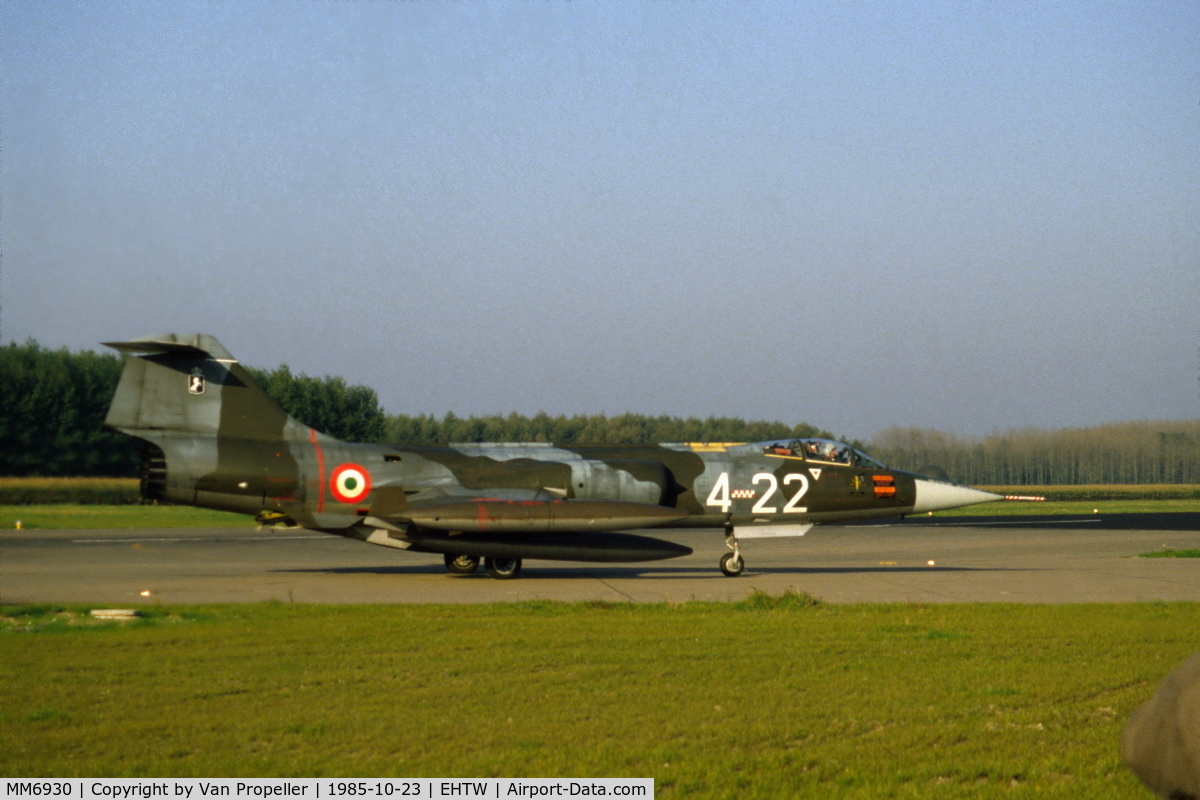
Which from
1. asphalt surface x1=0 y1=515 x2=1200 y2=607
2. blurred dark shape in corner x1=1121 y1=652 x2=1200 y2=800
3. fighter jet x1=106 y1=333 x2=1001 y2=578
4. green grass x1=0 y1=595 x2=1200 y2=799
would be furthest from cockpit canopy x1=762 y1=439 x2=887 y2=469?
blurred dark shape in corner x1=1121 y1=652 x2=1200 y2=800

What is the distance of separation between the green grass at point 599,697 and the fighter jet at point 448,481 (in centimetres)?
484

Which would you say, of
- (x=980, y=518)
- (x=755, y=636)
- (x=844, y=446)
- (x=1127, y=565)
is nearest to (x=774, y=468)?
(x=844, y=446)

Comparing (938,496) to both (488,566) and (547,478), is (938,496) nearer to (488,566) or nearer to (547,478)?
(547,478)

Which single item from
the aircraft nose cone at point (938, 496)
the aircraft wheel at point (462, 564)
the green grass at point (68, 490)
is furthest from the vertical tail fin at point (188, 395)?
the aircraft nose cone at point (938, 496)

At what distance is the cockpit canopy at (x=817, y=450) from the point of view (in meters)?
21.7

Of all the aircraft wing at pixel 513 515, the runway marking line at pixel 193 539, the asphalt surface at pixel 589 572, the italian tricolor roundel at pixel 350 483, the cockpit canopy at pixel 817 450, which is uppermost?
the cockpit canopy at pixel 817 450

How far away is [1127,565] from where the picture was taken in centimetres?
2294

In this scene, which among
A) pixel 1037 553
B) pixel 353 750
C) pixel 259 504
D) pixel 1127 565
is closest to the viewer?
pixel 353 750

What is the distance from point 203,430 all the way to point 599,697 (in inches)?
482

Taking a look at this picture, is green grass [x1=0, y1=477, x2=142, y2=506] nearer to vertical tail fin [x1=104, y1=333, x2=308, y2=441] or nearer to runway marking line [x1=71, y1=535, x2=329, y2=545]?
runway marking line [x1=71, y1=535, x2=329, y2=545]

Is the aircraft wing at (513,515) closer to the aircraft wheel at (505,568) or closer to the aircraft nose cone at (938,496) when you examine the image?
the aircraft wheel at (505,568)

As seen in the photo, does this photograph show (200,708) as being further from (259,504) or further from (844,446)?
(844,446)

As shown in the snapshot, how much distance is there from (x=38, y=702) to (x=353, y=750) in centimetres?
289

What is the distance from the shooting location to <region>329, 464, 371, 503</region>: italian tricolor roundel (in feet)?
61.8
